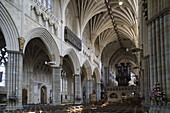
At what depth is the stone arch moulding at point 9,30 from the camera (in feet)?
51.8

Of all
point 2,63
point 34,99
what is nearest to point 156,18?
point 2,63

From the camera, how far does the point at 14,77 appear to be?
16.2m

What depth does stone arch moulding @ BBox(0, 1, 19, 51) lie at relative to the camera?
15.8 meters

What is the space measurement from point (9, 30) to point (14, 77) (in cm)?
368

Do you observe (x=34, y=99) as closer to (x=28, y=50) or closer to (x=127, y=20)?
(x=28, y=50)

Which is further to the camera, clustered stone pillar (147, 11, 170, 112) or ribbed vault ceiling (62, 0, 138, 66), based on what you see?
ribbed vault ceiling (62, 0, 138, 66)

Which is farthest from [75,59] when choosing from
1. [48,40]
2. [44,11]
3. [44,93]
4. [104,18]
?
[104,18]

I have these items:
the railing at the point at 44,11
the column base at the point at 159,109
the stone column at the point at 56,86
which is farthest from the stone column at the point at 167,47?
the stone column at the point at 56,86

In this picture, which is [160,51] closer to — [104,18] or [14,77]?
[14,77]

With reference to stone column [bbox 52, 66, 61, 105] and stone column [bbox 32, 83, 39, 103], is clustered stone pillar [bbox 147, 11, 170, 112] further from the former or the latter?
stone column [bbox 32, 83, 39, 103]

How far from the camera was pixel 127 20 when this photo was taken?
37.7m

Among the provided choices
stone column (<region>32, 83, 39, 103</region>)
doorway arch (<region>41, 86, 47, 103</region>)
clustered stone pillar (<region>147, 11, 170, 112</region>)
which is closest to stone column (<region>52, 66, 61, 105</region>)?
stone column (<region>32, 83, 39, 103</region>)

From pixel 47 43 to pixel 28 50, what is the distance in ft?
26.4

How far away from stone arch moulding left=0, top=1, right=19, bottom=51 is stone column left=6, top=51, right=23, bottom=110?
1.89 feet
